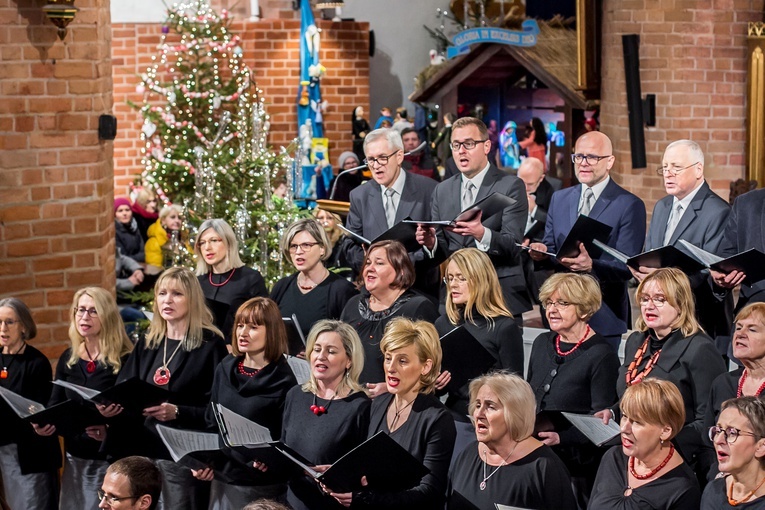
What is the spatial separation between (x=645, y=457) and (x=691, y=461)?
1.62 feet

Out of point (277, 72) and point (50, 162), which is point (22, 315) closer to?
point (50, 162)

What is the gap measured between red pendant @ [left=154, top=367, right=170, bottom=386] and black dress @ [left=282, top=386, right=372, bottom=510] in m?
0.81

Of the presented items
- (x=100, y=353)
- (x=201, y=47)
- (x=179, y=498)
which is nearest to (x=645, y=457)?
(x=179, y=498)

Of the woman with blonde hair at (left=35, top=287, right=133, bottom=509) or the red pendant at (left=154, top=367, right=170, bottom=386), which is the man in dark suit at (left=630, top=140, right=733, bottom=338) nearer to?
the red pendant at (left=154, top=367, right=170, bottom=386)

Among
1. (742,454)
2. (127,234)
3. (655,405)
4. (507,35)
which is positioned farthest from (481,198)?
(507,35)

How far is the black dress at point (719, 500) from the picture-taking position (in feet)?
11.5

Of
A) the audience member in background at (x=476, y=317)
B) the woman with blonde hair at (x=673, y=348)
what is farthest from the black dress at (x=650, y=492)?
the audience member in background at (x=476, y=317)

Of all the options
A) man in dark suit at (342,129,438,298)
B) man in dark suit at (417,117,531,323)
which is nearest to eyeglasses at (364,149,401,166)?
man in dark suit at (342,129,438,298)

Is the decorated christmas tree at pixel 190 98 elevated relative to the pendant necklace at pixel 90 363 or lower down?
elevated

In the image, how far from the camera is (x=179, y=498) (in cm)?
504

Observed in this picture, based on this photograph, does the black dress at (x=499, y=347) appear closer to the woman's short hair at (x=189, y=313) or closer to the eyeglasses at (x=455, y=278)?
the eyeglasses at (x=455, y=278)

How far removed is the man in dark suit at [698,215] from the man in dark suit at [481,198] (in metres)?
0.70

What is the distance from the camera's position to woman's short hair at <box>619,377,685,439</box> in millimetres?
3723

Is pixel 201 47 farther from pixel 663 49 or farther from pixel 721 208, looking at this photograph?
pixel 721 208
